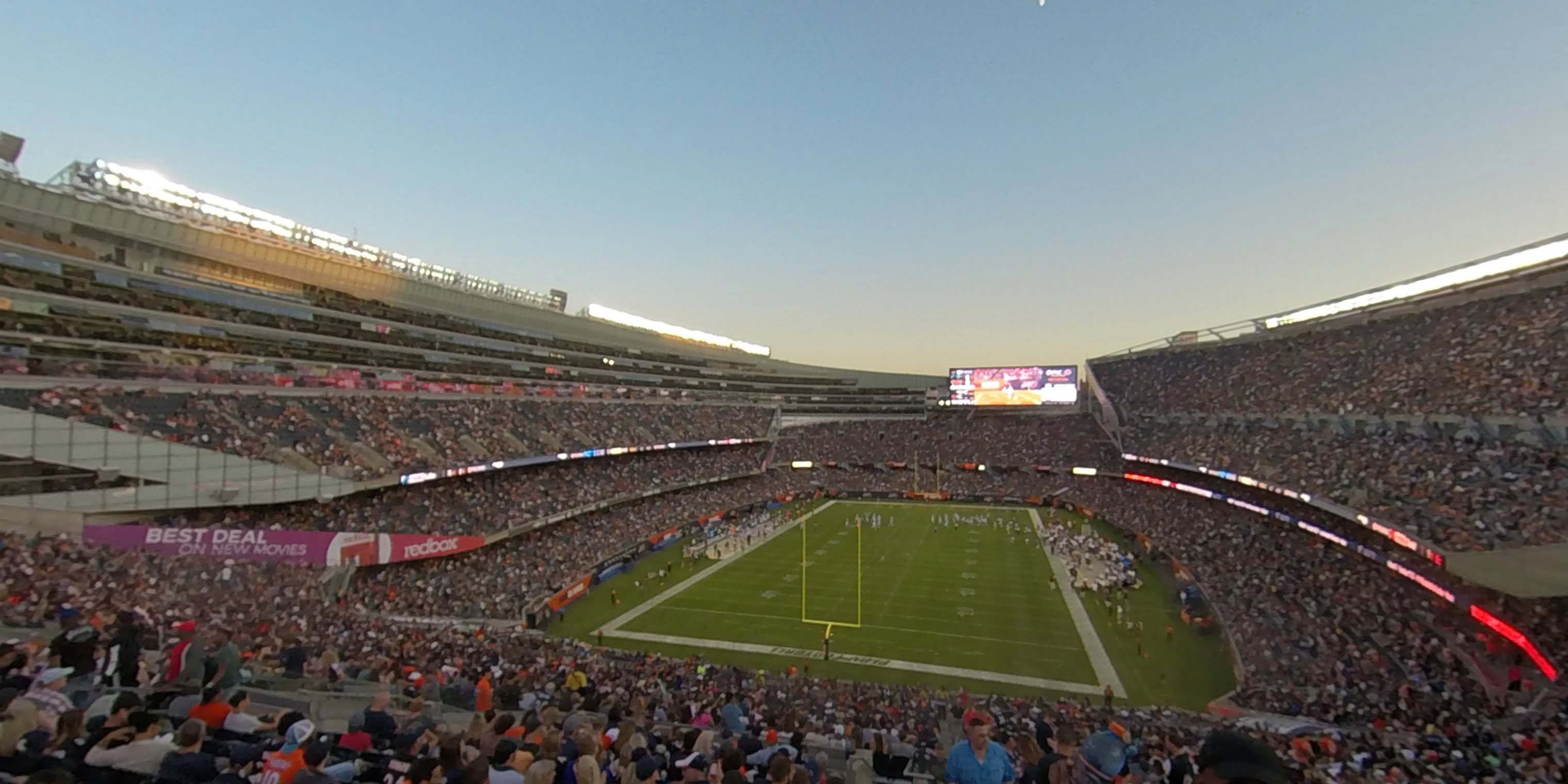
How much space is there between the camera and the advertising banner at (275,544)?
62.3 ft

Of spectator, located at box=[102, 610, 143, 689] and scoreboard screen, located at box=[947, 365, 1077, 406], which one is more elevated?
scoreboard screen, located at box=[947, 365, 1077, 406]

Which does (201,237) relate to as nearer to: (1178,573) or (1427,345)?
(1178,573)

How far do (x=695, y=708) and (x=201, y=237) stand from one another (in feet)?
106

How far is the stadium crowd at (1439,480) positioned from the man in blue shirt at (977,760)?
18.3m

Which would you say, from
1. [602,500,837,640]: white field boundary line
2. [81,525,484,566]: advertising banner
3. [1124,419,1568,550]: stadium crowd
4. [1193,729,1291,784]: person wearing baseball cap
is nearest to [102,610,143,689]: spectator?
[1193,729,1291,784]: person wearing baseball cap

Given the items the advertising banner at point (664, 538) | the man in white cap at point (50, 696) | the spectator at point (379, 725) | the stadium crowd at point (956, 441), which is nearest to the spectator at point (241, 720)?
the spectator at point (379, 725)

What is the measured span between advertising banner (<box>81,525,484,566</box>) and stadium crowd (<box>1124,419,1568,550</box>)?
106 feet

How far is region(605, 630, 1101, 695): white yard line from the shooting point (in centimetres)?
2080

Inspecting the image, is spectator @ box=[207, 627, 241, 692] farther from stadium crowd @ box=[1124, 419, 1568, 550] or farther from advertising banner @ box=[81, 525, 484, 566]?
stadium crowd @ box=[1124, 419, 1568, 550]

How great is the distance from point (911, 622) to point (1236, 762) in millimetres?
26159

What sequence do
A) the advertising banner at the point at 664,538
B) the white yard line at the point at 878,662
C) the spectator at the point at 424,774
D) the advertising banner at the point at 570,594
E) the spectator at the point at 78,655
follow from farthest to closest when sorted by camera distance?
the advertising banner at the point at 664,538, the advertising banner at the point at 570,594, the white yard line at the point at 878,662, the spectator at the point at 78,655, the spectator at the point at 424,774

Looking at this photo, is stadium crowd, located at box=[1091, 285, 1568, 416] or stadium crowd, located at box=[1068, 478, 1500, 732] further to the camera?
stadium crowd, located at box=[1091, 285, 1568, 416]

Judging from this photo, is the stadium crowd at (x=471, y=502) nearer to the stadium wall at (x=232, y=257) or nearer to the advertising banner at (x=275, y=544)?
the advertising banner at (x=275, y=544)

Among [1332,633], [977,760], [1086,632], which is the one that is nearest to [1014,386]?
[1086,632]
